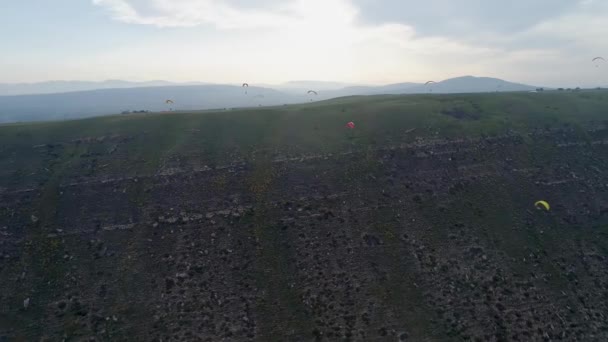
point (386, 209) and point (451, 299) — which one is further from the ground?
point (386, 209)

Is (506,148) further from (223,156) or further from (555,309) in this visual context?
(223,156)

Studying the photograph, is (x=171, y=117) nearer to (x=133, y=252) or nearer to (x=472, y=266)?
(x=133, y=252)

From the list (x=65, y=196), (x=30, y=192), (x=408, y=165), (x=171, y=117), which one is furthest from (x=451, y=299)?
(x=171, y=117)

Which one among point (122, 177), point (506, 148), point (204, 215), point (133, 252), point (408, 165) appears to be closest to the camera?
point (133, 252)

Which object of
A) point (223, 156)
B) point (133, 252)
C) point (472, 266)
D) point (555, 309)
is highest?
point (223, 156)

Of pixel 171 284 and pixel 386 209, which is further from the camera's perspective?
pixel 386 209

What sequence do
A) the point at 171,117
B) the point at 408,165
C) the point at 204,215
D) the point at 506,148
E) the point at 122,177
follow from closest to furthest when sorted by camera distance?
1. the point at 204,215
2. the point at 122,177
3. the point at 408,165
4. the point at 506,148
5. the point at 171,117

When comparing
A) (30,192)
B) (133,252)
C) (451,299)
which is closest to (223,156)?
(133,252)
